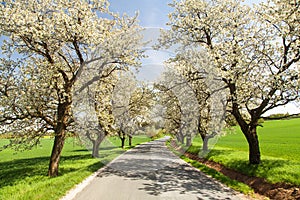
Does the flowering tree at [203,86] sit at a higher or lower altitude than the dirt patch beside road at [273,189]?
higher

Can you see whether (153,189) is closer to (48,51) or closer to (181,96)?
(48,51)

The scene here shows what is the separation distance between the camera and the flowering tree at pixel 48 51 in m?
12.0

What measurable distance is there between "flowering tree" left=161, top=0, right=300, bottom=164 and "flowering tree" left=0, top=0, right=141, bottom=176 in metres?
4.33

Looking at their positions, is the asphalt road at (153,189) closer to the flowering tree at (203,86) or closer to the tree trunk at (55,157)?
the tree trunk at (55,157)

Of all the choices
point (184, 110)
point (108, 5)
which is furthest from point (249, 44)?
point (184, 110)

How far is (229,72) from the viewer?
13.0m

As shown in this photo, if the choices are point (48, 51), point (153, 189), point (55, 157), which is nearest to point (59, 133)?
point (55, 157)

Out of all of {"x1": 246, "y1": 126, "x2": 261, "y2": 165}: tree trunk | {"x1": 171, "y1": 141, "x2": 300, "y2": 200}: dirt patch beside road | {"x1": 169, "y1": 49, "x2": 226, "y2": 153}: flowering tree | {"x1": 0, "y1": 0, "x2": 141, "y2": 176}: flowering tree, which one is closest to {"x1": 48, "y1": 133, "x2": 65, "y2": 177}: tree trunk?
{"x1": 0, "y1": 0, "x2": 141, "y2": 176}: flowering tree

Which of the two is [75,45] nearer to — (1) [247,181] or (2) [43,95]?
(2) [43,95]

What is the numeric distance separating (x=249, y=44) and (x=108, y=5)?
8.49m

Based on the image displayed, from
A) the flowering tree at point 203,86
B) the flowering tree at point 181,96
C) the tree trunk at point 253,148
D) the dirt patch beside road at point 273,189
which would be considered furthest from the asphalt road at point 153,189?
the flowering tree at point 181,96

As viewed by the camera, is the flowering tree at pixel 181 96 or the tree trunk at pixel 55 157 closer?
the tree trunk at pixel 55 157

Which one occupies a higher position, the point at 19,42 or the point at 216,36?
the point at 216,36

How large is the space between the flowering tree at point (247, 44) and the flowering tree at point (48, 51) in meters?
4.33
